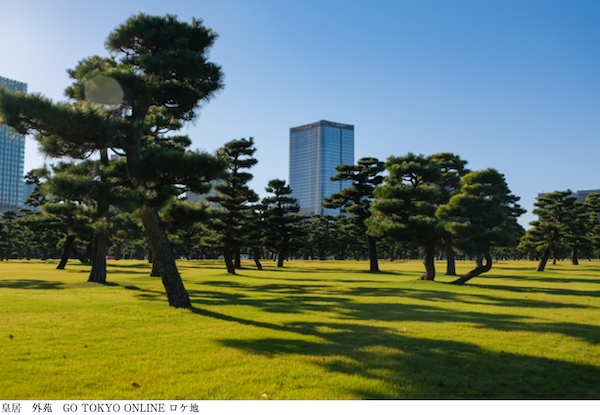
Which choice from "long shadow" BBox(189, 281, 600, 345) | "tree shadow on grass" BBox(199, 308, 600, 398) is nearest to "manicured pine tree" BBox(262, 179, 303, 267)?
"long shadow" BBox(189, 281, 600, 345)

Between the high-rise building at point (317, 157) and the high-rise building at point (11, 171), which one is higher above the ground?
the high-rise building at point (317, 157)

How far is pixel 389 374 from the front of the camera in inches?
218

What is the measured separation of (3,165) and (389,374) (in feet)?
425

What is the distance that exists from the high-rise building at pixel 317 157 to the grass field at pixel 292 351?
158m

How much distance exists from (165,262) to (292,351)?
6.12 m

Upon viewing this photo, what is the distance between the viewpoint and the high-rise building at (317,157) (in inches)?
6826

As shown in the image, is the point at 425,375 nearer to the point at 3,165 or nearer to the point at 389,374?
the point at 389,374

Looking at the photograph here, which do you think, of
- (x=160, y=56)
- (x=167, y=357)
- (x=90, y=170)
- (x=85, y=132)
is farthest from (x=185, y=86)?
(x=167, y=357)

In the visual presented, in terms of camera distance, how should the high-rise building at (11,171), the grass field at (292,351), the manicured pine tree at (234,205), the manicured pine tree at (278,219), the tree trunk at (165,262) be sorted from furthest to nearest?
1. the high-rise building at (11,171)
2. the manicured pine tree at (278,219)
3. the manicured pine tree at (234,205)
4. the tree trunk at (165,262)
5. the grass field at (292,351)

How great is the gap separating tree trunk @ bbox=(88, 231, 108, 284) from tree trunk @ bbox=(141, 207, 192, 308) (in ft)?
29.1

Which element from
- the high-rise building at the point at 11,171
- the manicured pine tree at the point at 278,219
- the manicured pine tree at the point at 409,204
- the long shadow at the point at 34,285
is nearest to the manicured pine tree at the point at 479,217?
the manicured pine tree at the point at 409,204

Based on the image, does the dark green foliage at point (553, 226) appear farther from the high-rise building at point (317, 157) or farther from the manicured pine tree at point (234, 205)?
the high-rise building at point (317, 157)

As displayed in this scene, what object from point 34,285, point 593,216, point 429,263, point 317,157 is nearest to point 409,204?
point 429,263

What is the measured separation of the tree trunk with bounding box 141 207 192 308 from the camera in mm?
11828
